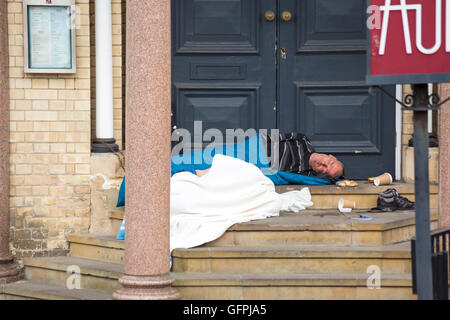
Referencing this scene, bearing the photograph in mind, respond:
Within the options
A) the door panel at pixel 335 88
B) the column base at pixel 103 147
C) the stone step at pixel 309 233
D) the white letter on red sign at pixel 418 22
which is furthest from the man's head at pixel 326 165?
the white letter on red sign at pixel 418 22

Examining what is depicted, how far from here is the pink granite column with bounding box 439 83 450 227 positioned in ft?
20.1

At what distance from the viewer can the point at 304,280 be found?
6215mm

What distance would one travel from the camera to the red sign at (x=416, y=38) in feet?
14.8

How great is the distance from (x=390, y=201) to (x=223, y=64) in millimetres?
2066

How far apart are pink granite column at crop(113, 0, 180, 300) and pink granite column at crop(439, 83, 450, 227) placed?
1956 millimetres

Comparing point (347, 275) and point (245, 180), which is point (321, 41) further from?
point (347, 275)

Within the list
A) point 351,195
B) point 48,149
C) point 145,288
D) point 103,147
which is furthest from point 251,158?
point 145,288

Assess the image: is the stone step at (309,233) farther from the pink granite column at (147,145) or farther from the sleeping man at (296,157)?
the sleeping man at (296,157)

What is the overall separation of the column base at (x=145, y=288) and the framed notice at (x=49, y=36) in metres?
2.32

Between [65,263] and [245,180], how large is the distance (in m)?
1.61

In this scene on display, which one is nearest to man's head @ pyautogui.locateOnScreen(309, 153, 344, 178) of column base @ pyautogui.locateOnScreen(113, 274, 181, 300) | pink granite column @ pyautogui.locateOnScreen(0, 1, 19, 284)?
column base @ pyautogui.locateOnScreen(113, 274, 181, 300)

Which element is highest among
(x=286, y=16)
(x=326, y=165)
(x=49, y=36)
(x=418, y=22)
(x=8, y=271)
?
(x=286, y=16)

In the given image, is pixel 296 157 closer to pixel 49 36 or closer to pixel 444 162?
pixel 444 162

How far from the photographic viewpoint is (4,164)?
721cm
